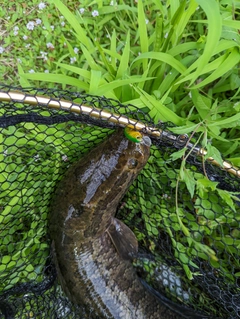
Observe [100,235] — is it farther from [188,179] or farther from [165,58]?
[165,58]

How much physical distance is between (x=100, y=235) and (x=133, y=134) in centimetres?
67

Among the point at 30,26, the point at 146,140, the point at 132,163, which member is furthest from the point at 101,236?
the point at 30,26

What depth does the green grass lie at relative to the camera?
1.90m

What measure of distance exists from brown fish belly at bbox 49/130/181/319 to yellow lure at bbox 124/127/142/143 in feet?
0.14

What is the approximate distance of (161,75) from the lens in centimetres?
219

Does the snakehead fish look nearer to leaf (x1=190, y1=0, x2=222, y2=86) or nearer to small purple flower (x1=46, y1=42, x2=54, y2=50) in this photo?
leaf (x1=190, y1=0, x2=222, y2=86)

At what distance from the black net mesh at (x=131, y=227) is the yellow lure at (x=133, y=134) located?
0.86 feet

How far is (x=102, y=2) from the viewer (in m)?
2.49

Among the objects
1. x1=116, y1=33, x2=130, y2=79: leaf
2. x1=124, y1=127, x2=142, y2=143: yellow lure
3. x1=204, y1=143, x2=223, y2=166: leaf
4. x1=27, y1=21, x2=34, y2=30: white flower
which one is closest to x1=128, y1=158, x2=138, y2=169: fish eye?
x1=124, y1=127, x2=142, y2=143: yellow lure

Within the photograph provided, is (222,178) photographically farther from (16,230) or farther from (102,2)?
(102,2)

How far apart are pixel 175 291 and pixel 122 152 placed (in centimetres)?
111

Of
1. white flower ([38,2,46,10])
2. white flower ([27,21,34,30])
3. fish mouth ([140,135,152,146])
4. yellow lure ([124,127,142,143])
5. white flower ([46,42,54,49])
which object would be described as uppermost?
white flower ([38,2,46,10])

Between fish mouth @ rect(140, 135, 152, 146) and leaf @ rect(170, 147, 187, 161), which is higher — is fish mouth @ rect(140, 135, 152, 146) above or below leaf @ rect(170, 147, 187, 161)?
above

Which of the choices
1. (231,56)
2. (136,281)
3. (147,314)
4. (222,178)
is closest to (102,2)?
(231,56)
